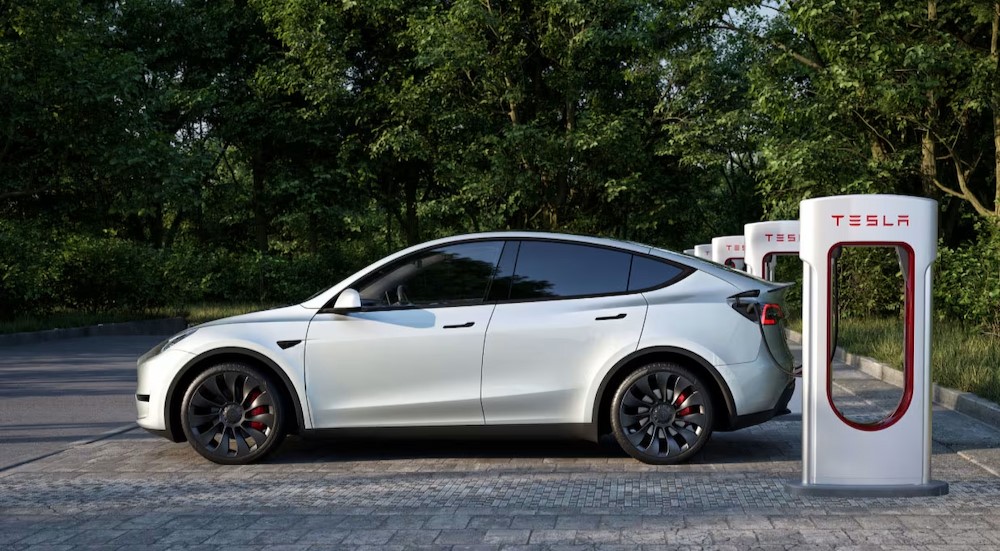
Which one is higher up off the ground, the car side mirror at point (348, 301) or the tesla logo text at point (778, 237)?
the tesla logo text at point (778, 237)

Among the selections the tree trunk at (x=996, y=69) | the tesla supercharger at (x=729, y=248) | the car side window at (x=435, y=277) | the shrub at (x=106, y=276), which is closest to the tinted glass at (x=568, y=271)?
the car side window at (x=435, y=277)

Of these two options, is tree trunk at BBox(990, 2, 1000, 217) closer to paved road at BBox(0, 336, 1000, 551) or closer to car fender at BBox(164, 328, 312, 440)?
paved road at BBox(0, 336, 1000, 551)

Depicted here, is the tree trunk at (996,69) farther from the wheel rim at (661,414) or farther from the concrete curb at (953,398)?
the wheel rim at (661,414)

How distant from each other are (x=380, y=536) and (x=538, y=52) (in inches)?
1225

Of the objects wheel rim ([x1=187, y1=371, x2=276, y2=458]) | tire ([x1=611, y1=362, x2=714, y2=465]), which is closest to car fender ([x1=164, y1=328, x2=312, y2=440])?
wheel rim ([x1=187, y1=371, x2=276, y2=458])

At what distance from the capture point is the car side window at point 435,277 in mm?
8445

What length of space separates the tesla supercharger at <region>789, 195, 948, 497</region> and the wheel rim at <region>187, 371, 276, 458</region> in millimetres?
3502

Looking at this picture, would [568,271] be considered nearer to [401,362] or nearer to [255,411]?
[401,362]

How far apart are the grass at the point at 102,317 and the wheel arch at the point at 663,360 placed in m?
13.7

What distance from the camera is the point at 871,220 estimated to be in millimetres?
7000

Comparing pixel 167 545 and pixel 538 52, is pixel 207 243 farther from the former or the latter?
pixel 167 545

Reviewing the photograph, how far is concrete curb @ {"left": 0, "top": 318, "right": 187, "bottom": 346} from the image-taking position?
72.0 ft

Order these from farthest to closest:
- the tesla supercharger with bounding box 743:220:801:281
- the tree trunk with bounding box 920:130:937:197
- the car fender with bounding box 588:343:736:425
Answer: the tree trunk with bounding box 920:130:937:197 < the tesla supercharger with bounding box 743:220:801:281 < the car fender with bounding box 588:343:736:425

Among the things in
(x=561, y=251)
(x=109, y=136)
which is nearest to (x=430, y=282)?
(x=561, y=251)
